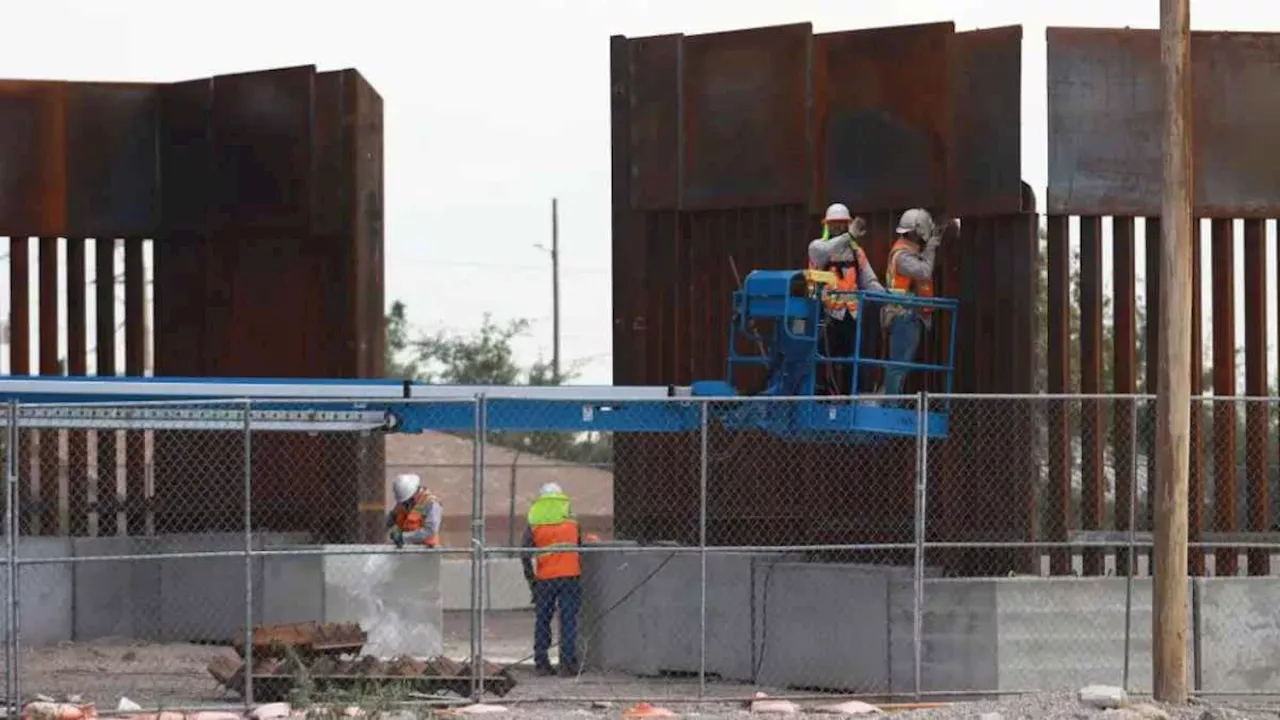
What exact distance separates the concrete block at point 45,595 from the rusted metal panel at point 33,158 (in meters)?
3.44

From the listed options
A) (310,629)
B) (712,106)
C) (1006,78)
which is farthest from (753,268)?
(310,629)

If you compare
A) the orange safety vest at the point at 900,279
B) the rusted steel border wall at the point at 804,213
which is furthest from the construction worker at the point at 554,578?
the orange safety vest at the point at 900,279

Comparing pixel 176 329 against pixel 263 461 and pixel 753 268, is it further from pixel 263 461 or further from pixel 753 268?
pixel 753 268

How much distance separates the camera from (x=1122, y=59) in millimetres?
21406

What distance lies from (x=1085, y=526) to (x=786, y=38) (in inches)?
205

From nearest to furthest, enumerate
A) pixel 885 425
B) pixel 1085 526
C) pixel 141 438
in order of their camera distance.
A: pixel 885 425, pixel 1085 526, pixel 141 438

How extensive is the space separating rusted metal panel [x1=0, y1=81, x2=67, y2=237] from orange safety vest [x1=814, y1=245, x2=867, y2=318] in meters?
9.48

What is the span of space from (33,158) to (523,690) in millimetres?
8883

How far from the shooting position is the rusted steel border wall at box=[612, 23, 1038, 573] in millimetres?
21656

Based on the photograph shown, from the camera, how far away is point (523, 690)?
21.1 meters

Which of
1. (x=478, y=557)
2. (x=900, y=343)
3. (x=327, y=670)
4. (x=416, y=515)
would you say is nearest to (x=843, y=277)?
(x=900, y=343)

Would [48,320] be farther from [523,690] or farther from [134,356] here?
[523,690]

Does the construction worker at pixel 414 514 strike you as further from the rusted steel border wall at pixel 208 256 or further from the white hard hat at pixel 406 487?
the rusted steel border wall at pixel 208 256

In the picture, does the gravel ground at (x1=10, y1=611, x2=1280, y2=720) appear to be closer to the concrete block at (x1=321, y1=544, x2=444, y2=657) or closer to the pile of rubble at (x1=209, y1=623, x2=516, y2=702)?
the pile of rubble at (x1=209, y1=623, x2=516, y2=702)
